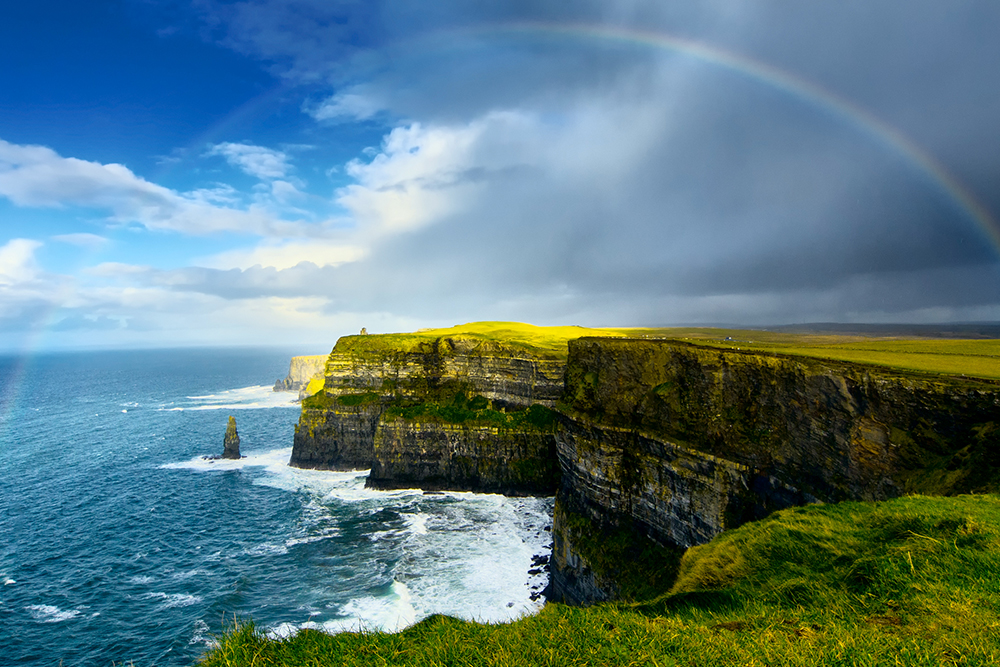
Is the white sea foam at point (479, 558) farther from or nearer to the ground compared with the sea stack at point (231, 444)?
nearer to the ground

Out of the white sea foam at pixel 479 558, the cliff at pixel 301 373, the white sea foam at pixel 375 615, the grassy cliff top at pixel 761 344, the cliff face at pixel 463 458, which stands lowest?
the white sea foam at pixel 479 558

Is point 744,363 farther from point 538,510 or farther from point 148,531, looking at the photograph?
point 148,531

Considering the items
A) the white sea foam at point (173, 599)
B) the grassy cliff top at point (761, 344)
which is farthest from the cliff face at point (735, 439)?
the white sea foam at point (173, 599)

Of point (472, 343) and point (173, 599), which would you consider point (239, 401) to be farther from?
point (173, 599)

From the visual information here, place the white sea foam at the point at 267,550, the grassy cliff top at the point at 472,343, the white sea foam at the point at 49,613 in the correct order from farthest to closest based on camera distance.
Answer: the grassy cliff top at the point at 472,343 < the white sea foam at the point at 267,550 < the white sea foam at the point at 49,613

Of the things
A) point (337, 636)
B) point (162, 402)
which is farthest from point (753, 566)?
point (162, 402)

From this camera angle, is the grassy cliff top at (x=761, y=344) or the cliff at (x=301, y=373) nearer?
the grassy cliff top at (x=761, y=344)

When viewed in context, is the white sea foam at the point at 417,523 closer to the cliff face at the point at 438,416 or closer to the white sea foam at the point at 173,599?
the cliff face at the point at 438,416
